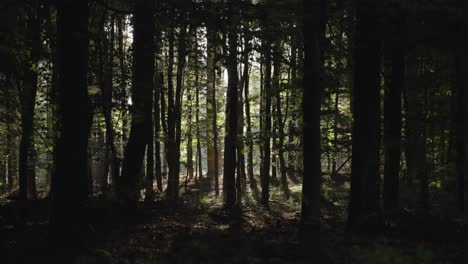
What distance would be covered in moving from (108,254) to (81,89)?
121 inches

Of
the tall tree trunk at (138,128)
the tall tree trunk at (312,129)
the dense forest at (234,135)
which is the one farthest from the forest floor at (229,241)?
the tall tree trunk at (138,128)

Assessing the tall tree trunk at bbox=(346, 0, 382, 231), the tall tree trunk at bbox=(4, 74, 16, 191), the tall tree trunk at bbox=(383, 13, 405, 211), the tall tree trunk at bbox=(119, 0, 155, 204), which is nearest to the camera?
the tall tree trunk at bbox=(4, 74, 16, 191)

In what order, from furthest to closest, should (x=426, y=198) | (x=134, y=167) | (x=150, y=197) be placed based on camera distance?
(x=150, y=197) < (x=426, y=198) < (x=134, y=167)

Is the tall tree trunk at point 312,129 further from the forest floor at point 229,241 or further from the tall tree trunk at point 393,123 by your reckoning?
the tall tree trunk at point 393,123

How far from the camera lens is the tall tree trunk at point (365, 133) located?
413 inches

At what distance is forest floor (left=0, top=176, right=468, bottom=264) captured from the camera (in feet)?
25.6

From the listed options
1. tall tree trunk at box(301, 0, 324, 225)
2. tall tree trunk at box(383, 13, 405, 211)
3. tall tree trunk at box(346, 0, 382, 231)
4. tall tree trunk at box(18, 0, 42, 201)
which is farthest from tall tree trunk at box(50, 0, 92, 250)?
tall tree trunk at box(383, 13, 405, 211)

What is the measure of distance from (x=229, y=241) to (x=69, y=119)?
14.9 ft

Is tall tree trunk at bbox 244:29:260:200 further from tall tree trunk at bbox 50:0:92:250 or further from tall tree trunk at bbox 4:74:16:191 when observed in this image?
tall tree trunk at bbox 4:74:16:191

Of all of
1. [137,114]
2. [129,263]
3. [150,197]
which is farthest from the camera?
[150,197]

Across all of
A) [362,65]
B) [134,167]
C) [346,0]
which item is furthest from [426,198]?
[134,167]

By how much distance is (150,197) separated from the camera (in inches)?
664

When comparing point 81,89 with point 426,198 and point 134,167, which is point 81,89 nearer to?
point 134,167

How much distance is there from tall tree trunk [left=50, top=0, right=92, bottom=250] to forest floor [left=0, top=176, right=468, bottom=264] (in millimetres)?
670
